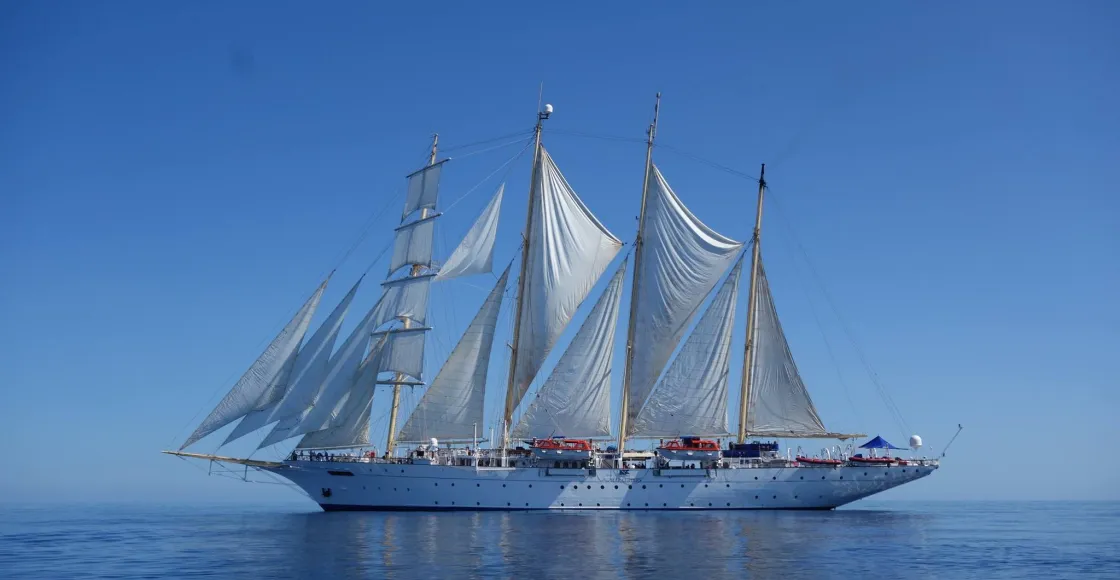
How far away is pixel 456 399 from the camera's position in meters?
53.1

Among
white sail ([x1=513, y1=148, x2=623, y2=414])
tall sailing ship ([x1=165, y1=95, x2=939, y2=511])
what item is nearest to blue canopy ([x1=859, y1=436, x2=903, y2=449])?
tall sailing ship ([x1=165, y1=95, x2=939, y2=511])

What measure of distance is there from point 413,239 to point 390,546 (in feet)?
87.7

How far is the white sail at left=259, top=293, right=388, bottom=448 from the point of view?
5034 cm

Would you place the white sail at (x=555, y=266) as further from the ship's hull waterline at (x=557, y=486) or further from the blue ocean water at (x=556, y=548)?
the blue ocean water at (x=556, y=548)

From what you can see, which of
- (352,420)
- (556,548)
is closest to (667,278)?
(352,420)

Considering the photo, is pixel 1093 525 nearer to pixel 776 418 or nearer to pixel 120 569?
pixel 776 418

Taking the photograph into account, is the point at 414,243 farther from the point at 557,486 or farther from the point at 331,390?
the point at 557,486

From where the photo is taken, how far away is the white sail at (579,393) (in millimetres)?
53906

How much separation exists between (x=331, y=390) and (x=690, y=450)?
69.9 ft

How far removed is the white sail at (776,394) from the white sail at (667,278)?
5.22 meters

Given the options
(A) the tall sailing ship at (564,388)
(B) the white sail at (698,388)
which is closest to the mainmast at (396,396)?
(A) the tall sailing ship at (564,388)

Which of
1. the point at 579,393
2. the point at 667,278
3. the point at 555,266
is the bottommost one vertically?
the point at 579,393

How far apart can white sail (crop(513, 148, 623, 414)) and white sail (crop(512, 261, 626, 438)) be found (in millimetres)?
1520

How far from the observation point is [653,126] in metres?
58.1
